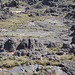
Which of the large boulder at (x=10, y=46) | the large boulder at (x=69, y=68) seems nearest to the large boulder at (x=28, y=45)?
the large boulder at (x=10, y=46)

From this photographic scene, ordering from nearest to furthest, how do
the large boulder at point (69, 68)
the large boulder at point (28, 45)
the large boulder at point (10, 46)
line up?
the large boulder at point (69, 68), the large boulder at point (10, 46), the large boulder at point (28, 45)

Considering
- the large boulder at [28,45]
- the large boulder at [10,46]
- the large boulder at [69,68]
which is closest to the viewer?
the large boulder at [69,68]

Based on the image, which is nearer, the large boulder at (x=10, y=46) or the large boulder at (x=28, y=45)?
the large boulder at (x=10, y=46)

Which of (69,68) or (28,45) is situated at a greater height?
(69,68)

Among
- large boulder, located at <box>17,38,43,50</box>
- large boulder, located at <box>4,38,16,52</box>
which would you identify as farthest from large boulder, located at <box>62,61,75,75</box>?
large boulder, located at <box>4,38,16,52</box>

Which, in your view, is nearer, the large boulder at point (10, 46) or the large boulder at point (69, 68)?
the large boulder at point (69, 68)

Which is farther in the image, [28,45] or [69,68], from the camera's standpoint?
[28,45]

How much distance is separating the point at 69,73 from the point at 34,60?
19.6 feet

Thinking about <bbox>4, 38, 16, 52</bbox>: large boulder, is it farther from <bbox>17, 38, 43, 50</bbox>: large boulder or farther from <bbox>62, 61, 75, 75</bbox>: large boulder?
<bbox>62, 61, 75, 75</bbox>: large boulder

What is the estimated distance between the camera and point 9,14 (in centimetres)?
8619

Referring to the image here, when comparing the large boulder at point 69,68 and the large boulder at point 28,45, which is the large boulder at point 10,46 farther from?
the large boulder at point 69,68

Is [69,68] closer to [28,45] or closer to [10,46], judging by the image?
[28,45]

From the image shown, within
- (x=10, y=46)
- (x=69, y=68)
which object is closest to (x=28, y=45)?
(x=10, y=46)

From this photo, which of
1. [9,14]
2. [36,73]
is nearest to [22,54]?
[36,73]
